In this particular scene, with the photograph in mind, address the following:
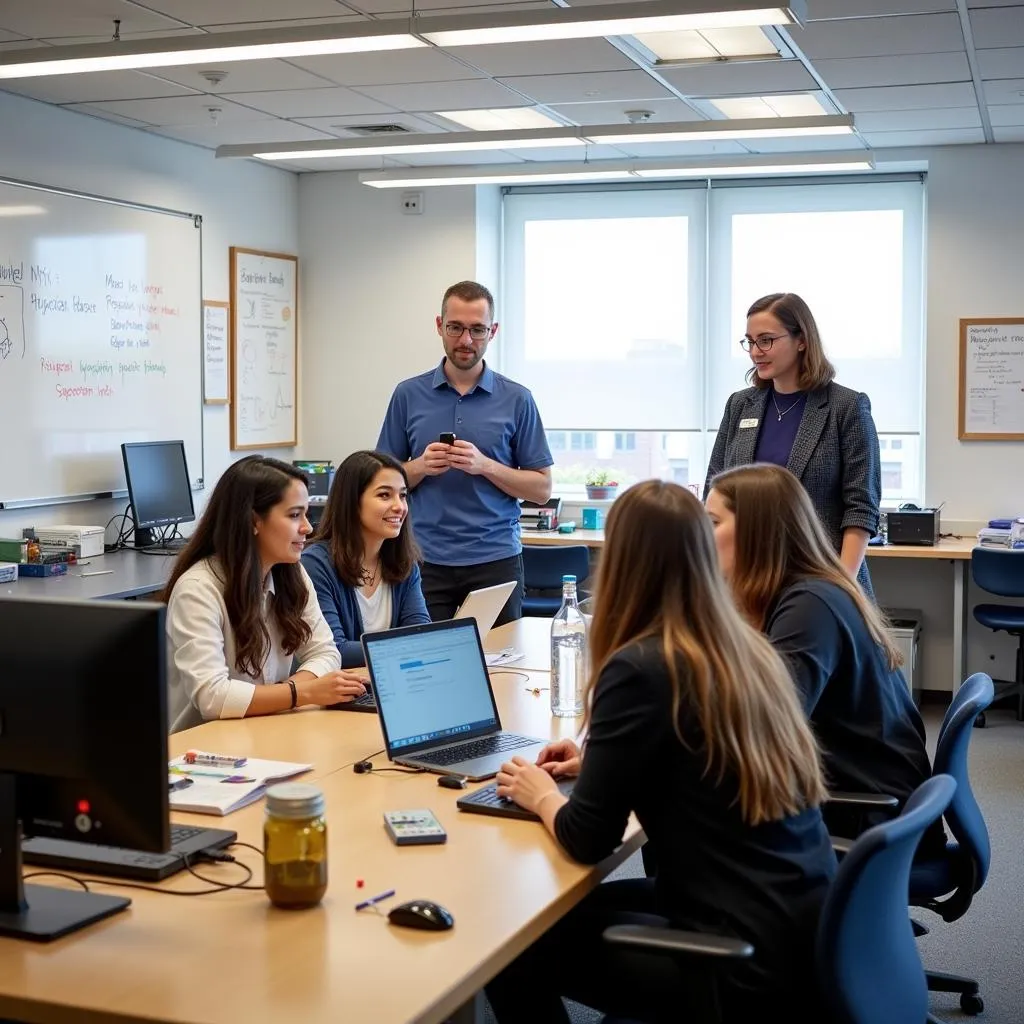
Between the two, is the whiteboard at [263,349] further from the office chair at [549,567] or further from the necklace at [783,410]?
the necklace at [783,410]

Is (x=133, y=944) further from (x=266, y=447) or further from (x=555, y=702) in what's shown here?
(x=266, y=447)

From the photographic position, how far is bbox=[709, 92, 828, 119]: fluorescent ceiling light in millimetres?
5367

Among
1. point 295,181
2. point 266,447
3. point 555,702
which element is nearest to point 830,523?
point 555,702

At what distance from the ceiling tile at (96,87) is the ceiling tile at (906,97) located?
263cm

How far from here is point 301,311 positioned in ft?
24.1

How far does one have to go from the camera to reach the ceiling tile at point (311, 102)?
5246mm

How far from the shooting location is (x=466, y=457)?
4102 mm

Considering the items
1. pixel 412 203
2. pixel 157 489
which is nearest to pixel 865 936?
pixel 157 489

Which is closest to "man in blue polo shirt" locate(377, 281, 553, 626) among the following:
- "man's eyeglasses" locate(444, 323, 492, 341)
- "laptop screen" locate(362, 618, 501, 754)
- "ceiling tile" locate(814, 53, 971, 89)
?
"man's eyeglasses" locate(444, 323, 492, 341)

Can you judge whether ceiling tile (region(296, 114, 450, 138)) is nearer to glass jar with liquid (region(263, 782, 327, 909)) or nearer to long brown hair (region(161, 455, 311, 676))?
long brown hair (region(161, 455, 311, 676))

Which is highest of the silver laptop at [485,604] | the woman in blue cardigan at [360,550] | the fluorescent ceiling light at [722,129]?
the fluorescent ceiling light at [722,129]

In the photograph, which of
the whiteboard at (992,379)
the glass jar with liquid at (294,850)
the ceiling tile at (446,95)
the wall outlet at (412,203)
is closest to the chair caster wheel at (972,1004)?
the glass jar with liquid at (294,850)

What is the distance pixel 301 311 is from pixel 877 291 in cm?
310

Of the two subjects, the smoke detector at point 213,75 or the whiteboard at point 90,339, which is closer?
the smoke detector at point 213,75
